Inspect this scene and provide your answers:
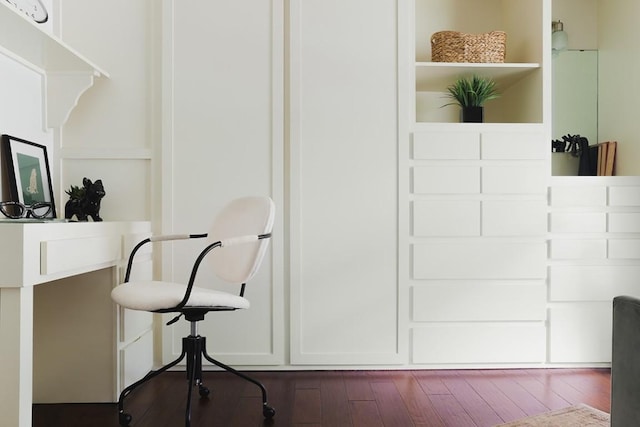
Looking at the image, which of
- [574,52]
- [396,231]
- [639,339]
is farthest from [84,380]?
[574,52]

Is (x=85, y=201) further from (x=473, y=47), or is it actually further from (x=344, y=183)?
(x=473, y=47)

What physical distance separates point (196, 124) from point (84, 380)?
1324mm

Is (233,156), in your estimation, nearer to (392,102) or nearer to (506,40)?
(392,102)

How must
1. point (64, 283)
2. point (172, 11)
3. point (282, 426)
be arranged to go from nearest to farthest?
point (282, 426) < point (64, 283) < point (172, 11)

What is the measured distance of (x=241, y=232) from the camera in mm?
2434

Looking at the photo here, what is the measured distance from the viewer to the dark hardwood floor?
7.02 feet

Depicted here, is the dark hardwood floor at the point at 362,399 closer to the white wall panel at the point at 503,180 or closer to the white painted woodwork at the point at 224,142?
the white painted woodwork at the point at 224,142

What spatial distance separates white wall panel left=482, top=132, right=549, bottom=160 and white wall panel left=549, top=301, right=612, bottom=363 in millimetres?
825

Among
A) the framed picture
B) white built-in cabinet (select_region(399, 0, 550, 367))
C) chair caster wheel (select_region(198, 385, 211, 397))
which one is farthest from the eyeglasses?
Result: white built-in cabinet (select_region(399, 0, 550, 367))

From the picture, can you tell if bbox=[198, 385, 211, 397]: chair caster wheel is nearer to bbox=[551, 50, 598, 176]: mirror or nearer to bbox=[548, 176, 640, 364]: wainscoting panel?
bbox=[548, 176, 640, 364]: wainscoting panel

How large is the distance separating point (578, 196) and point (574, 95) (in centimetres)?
74

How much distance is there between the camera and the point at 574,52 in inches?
126

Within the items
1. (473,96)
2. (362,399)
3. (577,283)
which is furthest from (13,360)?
(577,283)

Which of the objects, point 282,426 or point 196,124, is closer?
point 282,426
